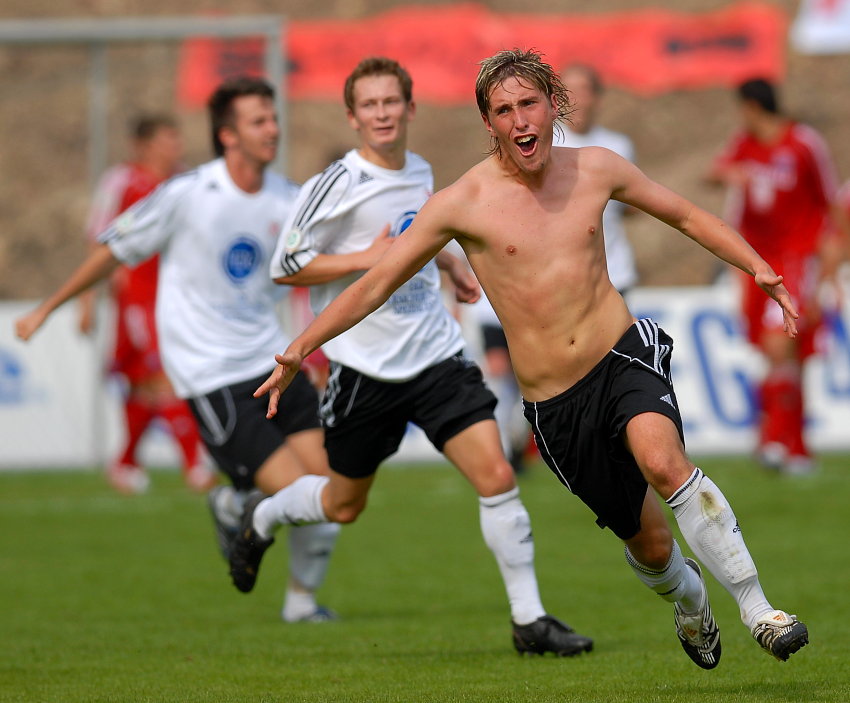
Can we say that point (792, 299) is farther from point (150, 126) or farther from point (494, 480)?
point (494, 480)

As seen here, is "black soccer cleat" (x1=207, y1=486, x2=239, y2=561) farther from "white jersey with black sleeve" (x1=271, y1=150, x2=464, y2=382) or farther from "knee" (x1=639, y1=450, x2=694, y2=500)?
"knee" (x1=639, y1=450, x2=694, y2=500)

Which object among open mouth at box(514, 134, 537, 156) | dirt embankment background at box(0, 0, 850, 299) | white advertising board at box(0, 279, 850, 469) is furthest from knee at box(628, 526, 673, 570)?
dirt embankment background at box(0, 0, 850, 299)

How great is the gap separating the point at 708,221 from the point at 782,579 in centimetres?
320

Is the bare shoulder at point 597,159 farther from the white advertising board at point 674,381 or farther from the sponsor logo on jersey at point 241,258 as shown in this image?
the white advertising board at point 674,381

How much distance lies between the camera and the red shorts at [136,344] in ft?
43.9

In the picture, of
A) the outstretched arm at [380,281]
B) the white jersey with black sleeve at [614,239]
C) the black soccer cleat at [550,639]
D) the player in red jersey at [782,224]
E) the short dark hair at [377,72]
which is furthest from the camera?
the player in red jersey at [782,224]

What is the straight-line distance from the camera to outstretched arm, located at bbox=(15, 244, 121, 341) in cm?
739

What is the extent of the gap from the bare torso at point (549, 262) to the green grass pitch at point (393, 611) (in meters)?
1.12

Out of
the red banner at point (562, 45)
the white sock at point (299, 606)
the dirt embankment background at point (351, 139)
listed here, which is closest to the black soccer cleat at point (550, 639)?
the white sock at point (299, 606)

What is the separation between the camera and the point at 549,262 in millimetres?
5320

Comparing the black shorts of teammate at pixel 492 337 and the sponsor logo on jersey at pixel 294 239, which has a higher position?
the sponsor logo on jersey at pixel 294 239

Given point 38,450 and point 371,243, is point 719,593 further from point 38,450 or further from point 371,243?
point 38,450

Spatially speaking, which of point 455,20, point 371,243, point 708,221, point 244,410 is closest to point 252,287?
point 244,410

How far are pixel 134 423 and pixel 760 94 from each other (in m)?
5.74
